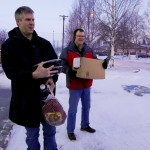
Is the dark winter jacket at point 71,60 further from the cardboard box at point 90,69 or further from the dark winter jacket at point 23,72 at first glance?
the dark winter jacket at point 23,72

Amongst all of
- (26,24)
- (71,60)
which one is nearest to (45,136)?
(26,24)

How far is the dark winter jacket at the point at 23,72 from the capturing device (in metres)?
3.15

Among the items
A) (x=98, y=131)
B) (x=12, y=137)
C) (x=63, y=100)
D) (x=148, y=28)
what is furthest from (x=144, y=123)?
(x=148, y=28)

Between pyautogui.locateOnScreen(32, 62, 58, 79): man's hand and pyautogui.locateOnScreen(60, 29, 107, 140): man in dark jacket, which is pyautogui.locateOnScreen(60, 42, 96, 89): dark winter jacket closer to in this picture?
pyautogui.locateOnScreen(60, 29, 107, 140): man in dark jacket

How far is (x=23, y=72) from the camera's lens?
10.2 ft

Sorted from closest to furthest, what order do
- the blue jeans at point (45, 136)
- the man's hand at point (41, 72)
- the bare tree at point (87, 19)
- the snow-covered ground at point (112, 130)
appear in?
the man's hand at point (41, 72)
the blue jeans at point (45, 136)
the snow-covered ground at point (112, 130)
the bare tree at point (87, 19)

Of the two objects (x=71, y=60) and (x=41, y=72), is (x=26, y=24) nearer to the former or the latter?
(x=41, y=72)

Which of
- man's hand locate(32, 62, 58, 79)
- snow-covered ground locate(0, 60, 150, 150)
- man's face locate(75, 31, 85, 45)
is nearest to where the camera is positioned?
man's hand locate(32, 62, 58, 79)

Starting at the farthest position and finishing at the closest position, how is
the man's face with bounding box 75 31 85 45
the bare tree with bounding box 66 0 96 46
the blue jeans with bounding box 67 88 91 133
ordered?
the bare tree with bounding box 66 0 96 46
the blue jeans with bounding box 67 88 91 133
the man's face with bounding box 75 31 85 45

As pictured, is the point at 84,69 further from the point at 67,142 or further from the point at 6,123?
the point at 6,123

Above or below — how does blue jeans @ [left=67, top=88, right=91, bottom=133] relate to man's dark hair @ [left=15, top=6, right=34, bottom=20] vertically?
below

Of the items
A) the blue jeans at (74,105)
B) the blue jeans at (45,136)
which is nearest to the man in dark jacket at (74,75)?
the blue jeans at (74,105)

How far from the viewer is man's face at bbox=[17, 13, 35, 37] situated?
3.18 meters

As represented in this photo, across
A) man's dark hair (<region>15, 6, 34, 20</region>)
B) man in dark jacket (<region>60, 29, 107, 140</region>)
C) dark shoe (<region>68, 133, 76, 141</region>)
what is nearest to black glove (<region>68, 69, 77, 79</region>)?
man in dark jacket (<region>60, 29, 107, 140</region>)
